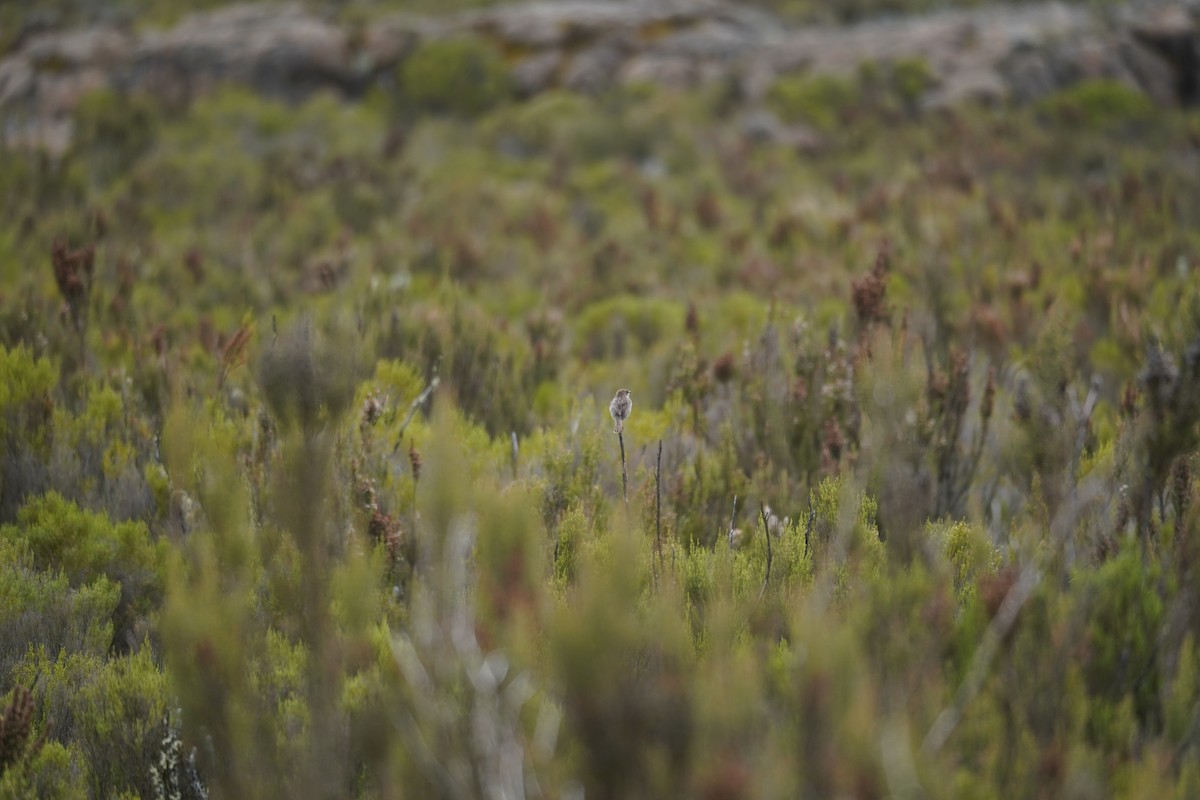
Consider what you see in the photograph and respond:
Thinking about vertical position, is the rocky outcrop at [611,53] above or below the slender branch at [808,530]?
above

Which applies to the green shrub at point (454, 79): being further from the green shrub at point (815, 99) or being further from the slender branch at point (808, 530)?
the slender branch at point (808, 530)

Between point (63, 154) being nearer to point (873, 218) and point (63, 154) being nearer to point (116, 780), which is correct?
point (873, 218)

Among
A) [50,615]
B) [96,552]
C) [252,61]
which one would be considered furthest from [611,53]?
[50,615]

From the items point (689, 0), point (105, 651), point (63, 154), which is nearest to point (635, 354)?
point (105, 651)

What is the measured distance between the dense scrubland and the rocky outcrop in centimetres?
680

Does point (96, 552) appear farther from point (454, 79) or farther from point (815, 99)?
point (454, 79)

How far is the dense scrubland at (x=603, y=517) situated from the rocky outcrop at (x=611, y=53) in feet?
22.3

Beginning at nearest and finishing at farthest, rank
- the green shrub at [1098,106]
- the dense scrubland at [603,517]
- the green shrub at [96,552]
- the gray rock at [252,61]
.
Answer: the dense scrubland at [603,517], the green shrub at [96,552], the green shrub at [1098,106], the gray rock at [252,61]

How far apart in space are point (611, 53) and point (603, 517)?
44.3 ft

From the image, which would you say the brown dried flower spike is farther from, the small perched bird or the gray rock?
the gray rock

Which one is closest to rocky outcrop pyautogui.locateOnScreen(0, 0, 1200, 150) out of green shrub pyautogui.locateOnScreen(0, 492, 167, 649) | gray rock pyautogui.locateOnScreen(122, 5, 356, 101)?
gray rock pyautogui.locateOnScreen(122, 5, 356, 101)

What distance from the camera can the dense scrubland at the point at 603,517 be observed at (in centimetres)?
147

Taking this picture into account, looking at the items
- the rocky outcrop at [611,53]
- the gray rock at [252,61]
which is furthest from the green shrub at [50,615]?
the gray rock at [252,61]

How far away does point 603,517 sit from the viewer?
9.21ft
